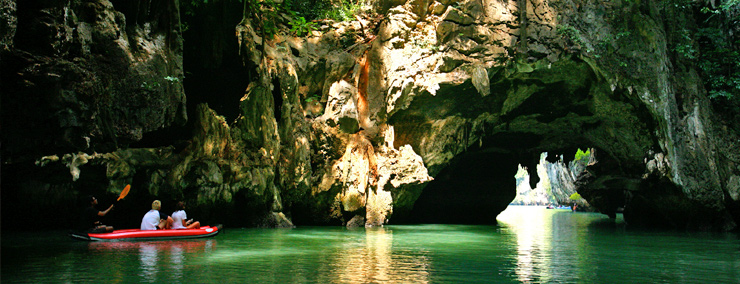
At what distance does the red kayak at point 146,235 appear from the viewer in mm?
9250

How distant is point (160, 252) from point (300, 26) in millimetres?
10386

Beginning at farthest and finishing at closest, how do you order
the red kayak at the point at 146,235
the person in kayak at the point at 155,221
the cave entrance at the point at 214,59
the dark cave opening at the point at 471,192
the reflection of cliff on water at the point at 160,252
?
1. the dark cave opening at the point at 471,192
2. the cave entrance at the point at 214,59
3. the person in kayak at the point at 155,221
4. the red kayak at the point at 146,235
5. the reflection of cliff on water at the point at 160,252

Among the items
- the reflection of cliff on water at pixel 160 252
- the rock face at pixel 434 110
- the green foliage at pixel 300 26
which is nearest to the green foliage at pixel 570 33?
the rock face at pixel 434 110

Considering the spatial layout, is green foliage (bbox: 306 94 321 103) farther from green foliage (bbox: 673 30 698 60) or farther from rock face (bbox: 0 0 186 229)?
green foliage (bbox: 673 30 698 60)

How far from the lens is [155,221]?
1028 centimetres

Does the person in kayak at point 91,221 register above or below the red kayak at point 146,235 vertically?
above

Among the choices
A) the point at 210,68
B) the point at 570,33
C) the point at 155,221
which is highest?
the point at 570,33

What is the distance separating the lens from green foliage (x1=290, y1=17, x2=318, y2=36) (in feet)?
53.5

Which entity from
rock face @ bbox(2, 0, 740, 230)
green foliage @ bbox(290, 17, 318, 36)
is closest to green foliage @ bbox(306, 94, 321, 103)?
rock face @ bbox(2, 0, 740, 230)

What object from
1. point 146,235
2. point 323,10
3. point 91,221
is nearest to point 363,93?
point 323,10

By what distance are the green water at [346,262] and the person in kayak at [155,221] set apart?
3.09 feet

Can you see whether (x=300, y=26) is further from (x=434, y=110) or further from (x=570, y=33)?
(x=570, y=33)

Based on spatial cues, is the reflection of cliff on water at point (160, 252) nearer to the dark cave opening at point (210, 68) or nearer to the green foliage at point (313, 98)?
the dark cave opening at point (210, 68)

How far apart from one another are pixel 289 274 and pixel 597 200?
1148 inches
